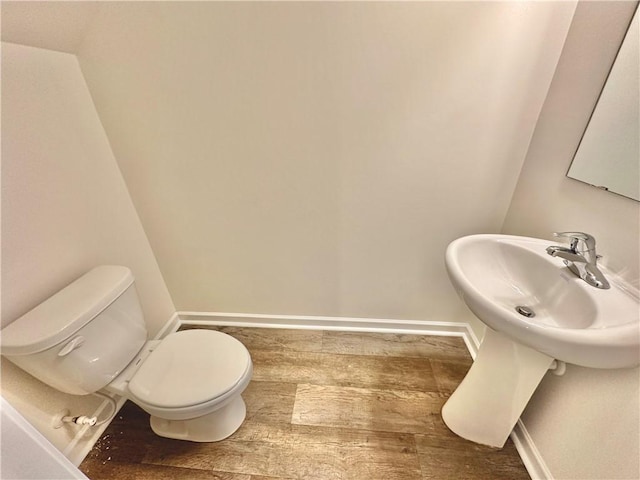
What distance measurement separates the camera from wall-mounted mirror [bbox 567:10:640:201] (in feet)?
2.52

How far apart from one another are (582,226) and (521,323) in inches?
19.5

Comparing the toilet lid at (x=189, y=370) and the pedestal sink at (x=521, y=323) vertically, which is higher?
the pedestal sink at (x=521, y=323)

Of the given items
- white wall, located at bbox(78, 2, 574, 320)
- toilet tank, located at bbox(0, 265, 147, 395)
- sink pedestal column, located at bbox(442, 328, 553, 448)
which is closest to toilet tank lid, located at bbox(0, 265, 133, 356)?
toilet tank, located at bbox(0, 265, 147, 395)

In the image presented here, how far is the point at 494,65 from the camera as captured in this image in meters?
1.04

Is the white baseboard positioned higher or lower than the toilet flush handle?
lower

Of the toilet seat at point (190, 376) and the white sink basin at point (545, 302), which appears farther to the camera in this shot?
the toilet seat at point (190, 376)

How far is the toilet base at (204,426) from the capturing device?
3.84 ft

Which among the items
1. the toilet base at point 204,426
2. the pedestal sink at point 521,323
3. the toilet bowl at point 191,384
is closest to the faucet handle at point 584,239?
the pedestal sink at point 521,323

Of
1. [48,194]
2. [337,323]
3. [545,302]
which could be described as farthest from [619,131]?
[48,194]

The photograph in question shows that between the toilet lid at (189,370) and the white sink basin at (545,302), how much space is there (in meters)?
0.90

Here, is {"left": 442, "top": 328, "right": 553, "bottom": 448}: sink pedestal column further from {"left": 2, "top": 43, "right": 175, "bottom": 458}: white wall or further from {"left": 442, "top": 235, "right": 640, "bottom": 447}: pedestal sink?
{"left": 2, "top": 43, "right": 175, "bottom": 458}: white wall

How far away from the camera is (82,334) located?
0.95m

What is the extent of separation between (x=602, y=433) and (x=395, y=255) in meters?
0.92

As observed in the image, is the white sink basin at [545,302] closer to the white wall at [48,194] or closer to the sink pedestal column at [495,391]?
the sink pedestal column at [495,391]
